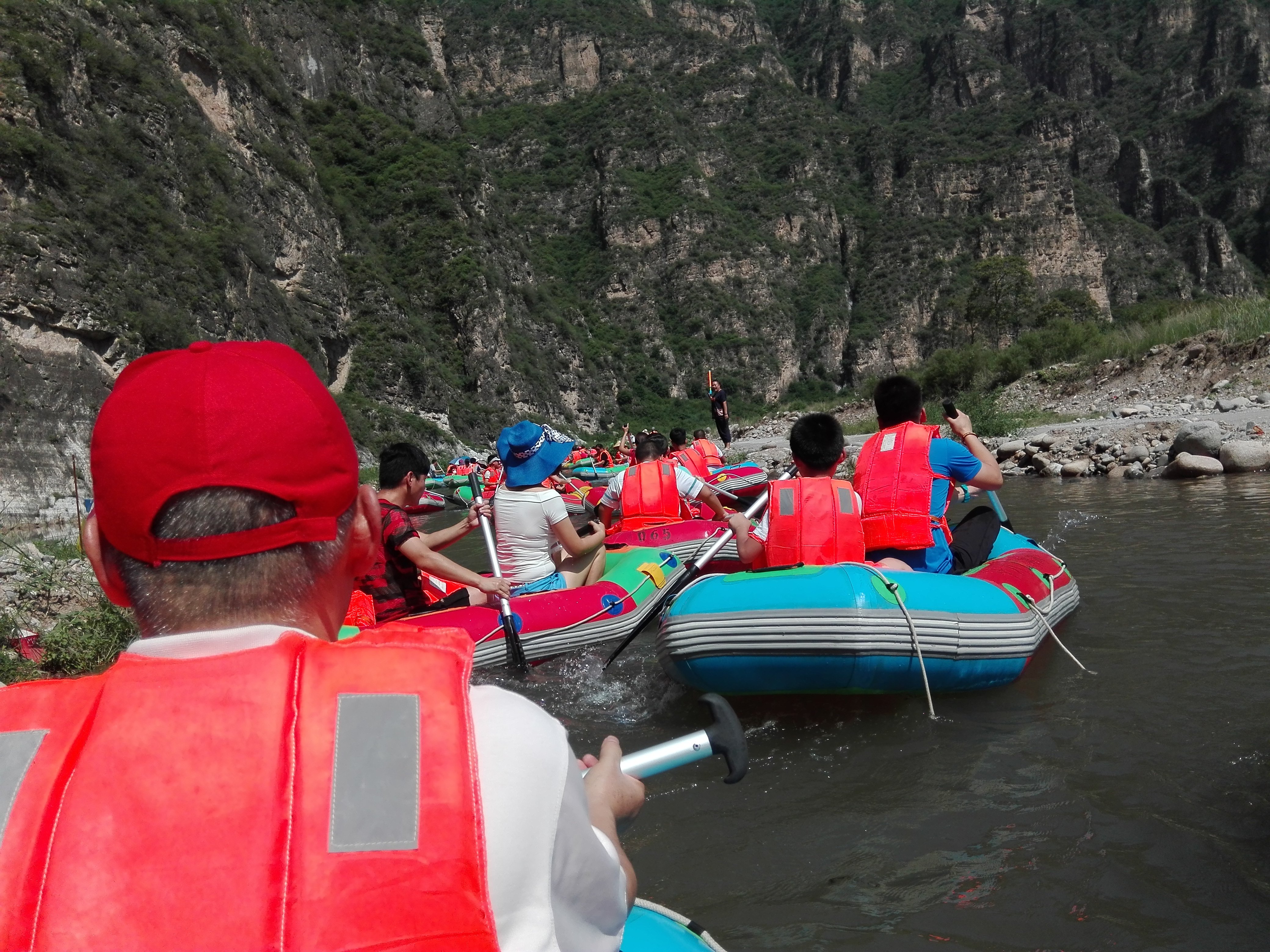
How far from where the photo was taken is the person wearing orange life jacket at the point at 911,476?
4.68 metres

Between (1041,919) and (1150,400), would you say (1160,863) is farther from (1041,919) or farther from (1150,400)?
(1150,400)

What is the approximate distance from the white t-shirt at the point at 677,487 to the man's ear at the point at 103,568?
571 centimetres

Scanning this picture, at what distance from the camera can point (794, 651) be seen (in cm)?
399

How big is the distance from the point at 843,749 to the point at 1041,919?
131cm

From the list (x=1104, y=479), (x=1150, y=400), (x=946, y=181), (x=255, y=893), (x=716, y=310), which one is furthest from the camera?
(x=946, y=181)

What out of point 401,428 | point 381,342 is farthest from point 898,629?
point 381,342

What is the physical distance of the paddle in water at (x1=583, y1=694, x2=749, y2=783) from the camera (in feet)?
5.15

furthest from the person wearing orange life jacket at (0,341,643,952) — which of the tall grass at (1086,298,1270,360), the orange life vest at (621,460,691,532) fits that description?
the tall grass at (1086,298,1270,360)

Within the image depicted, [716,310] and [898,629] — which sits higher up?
[898,629]

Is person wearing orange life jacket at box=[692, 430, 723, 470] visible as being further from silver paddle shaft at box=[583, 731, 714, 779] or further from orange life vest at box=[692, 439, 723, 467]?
silver paddle shaft at box=[583, 731, 714, 779]

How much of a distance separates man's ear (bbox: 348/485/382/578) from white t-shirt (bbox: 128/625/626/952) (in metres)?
0.15

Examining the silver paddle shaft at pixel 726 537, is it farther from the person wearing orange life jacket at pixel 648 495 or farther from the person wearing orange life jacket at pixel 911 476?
the person wearing orange life jacket at pixel 648 495

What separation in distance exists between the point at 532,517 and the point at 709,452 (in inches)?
264

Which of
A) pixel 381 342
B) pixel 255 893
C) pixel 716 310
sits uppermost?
pixel 255 893
